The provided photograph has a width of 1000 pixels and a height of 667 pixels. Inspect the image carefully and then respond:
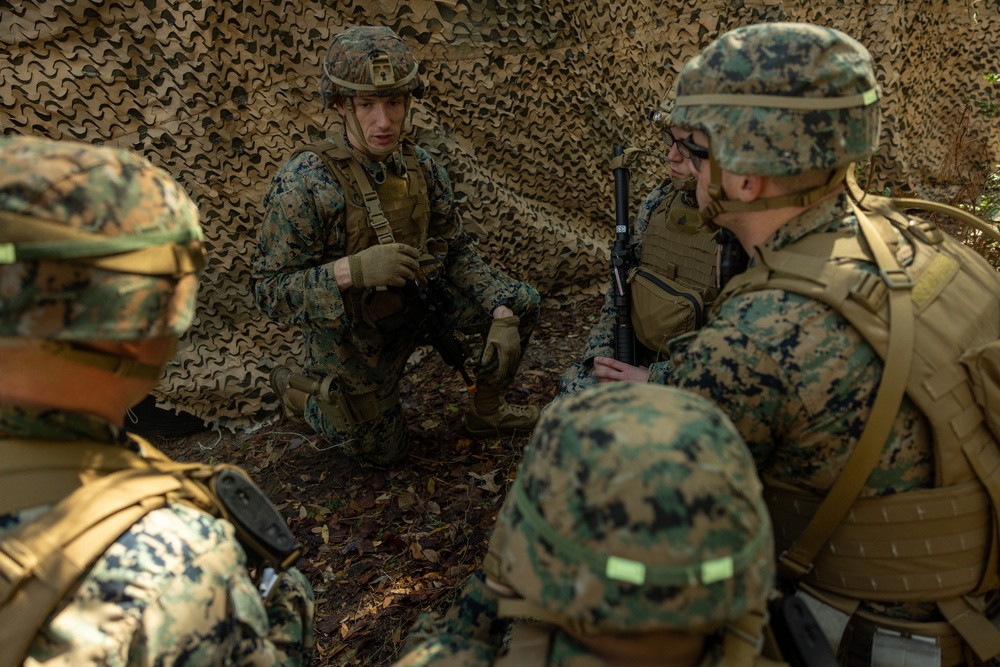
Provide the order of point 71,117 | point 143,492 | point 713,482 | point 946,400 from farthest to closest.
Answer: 1. point 71,117
2. point 946,400
3. point 143,492
4. point 713,482

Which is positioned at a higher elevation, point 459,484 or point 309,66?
point 309,66

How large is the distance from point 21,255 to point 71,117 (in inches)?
143

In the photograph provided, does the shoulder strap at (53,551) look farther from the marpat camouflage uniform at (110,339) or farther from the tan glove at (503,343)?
the tan glove at (503,343)

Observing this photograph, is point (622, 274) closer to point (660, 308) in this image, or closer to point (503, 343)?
point (660, 308)

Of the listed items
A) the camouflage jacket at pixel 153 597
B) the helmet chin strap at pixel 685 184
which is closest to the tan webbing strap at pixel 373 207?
the helmet chin strap at pixel 685 184

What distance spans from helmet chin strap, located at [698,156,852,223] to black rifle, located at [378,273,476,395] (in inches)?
80.8

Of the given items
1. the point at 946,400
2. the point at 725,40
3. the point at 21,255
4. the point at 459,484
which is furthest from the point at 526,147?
the point at 21,255

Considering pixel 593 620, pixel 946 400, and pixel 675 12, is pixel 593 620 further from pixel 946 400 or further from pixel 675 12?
pixel 675 12

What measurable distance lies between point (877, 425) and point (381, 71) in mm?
2874

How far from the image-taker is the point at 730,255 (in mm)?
2744

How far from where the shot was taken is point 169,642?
125cm

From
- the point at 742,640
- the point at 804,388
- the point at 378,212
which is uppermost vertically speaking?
the point at 804,388

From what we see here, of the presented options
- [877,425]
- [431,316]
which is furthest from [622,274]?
[877,425]

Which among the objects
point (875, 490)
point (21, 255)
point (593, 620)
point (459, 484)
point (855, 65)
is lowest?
point (459, 484)
